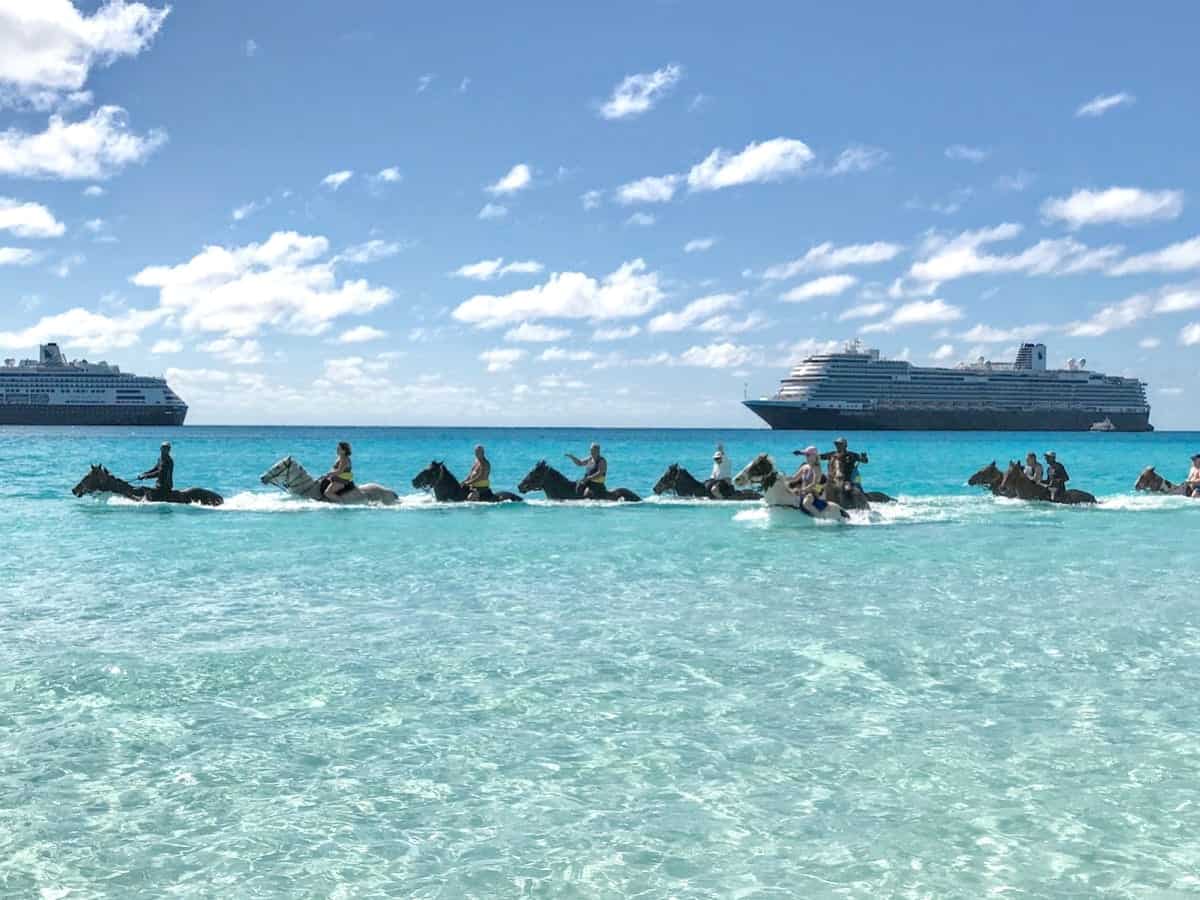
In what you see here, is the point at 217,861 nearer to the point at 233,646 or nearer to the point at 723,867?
the point at 723,867

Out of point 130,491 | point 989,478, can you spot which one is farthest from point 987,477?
point 130,491

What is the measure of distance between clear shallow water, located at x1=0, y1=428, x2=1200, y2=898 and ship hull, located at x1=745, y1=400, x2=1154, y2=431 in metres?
145

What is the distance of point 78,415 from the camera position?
171 m

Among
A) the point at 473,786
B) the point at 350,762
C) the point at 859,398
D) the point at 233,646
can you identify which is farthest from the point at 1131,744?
the point at 859,398

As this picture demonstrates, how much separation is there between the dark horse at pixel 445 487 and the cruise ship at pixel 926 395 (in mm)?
133556

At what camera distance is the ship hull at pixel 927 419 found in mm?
159500

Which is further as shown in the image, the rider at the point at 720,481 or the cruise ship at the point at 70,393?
the cruise ship at the point at 70,393

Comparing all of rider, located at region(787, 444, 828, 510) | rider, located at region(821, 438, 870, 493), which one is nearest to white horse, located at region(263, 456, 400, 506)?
rider, located at region(787, 444, 828, 510)

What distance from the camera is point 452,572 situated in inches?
651

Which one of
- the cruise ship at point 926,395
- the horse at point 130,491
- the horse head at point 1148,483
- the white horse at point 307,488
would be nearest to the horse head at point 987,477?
the horse head at point 1148,483

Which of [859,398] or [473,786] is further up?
[859,398]

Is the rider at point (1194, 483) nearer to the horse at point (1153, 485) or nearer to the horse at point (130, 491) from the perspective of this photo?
the horse at point (1153, 485)

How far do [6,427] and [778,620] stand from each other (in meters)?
198

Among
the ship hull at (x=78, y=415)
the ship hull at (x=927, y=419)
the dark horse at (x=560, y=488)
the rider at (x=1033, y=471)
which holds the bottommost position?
the dark horse at (x=560, y=488)
